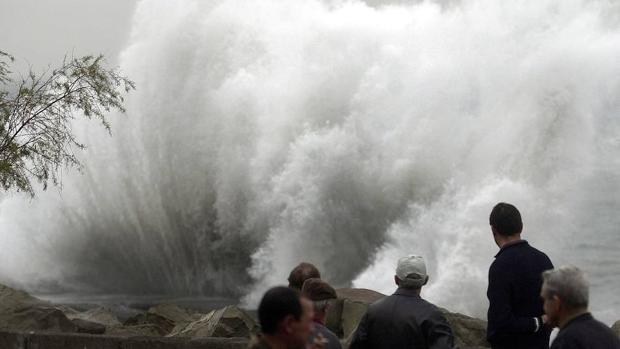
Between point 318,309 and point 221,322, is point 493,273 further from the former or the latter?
point 221,322

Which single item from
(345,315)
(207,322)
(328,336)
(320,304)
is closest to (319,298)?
(320,304)

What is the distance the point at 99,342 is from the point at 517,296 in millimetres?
5153

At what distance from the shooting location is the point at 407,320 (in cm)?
487

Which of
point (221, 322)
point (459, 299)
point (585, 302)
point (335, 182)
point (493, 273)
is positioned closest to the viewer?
point (585, 302)

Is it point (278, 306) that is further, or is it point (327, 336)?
point (327, 336)

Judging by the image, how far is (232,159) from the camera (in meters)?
28.9

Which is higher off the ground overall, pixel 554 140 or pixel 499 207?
pixel 554 140

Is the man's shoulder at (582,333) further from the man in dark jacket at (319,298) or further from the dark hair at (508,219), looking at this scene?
the dark hair at (508,219)

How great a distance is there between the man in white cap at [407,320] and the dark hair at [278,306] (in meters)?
1.48

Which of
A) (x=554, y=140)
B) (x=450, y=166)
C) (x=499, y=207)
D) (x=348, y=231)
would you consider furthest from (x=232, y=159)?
(x=499, y=207)

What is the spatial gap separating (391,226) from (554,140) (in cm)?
493

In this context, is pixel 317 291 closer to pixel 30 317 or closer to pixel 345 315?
pixel 345 315

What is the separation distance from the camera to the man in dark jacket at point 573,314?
3.94 m

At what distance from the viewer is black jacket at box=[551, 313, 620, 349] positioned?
3.93 m
